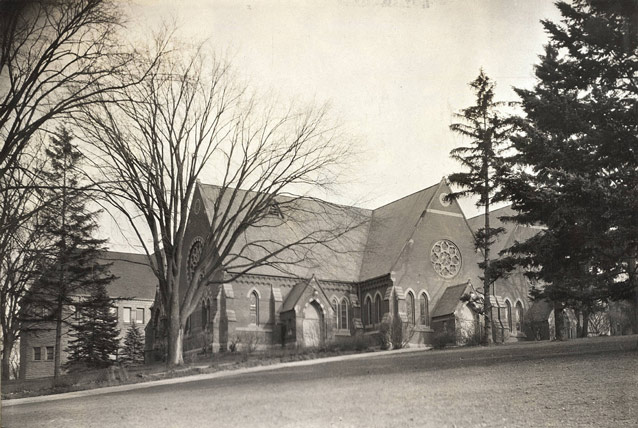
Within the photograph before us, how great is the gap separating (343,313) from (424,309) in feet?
16.1

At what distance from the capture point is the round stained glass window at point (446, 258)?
4088 centimetres

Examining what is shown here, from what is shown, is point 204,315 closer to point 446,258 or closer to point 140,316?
point 446,258

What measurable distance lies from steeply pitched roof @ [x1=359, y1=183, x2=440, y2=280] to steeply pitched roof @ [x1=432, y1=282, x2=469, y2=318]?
371 centimetres

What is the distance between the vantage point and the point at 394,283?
129 feet

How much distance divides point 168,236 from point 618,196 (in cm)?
1658

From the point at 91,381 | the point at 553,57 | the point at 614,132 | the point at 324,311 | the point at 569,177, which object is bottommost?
the point at 91,381

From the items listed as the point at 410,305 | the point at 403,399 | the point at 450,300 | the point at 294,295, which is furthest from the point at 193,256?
the point at 403,399

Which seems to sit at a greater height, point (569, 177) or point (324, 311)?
→ point (569, 177)

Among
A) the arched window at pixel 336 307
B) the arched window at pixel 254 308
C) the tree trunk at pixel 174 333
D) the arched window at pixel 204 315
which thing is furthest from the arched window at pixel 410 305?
the tree trunk at pixel 174 333

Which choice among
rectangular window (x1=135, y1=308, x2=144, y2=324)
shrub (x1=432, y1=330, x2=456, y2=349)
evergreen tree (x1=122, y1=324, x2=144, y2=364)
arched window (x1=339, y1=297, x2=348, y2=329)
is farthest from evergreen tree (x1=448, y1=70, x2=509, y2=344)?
rectangular window (x1=135, y1=308, x2=144, y2=324)

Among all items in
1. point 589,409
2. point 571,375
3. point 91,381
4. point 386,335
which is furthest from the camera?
point 386,335

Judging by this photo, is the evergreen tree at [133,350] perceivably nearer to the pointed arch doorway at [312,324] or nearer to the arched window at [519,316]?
the pointed arch doorway at [312,324]

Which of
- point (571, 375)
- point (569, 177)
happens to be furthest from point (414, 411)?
point (569, 177)

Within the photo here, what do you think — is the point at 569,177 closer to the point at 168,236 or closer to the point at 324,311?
the point at 168,236
